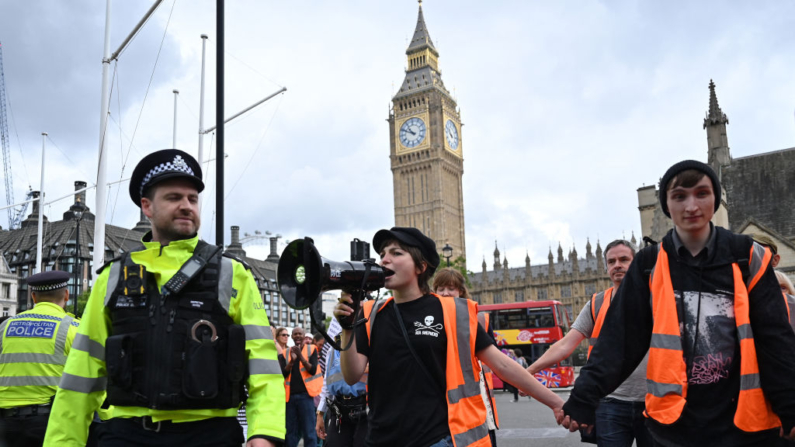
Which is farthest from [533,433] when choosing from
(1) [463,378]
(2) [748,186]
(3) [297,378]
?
(2) [748,186]

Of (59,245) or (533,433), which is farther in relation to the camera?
(59,245)

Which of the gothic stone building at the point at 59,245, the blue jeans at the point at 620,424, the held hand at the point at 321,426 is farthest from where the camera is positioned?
the gothic stone building at the point at 59,245

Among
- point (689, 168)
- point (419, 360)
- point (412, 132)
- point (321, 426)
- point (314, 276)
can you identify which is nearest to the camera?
point (314, 276)

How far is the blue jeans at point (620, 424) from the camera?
4719 millimetres

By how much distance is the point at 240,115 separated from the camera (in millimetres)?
18375

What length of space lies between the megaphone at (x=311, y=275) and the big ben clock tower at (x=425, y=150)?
94955mm

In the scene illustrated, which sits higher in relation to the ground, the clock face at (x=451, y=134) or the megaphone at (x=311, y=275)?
the clock face at (x=451, y=134)

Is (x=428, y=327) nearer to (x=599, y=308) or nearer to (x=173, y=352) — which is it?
(x=173, y=352)

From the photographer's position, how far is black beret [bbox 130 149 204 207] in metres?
2.94

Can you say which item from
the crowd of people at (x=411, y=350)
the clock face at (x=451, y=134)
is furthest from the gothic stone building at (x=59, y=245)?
the crowd of people at (x=411, y=350)

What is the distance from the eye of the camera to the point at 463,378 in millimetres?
3369

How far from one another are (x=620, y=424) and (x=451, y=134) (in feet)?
329

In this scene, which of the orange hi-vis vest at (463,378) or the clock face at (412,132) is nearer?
the orange hi-vis vest at (463,378)

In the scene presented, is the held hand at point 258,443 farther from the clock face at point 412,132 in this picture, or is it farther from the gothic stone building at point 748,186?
the clock face at point 412,132
